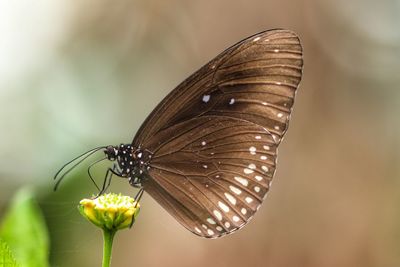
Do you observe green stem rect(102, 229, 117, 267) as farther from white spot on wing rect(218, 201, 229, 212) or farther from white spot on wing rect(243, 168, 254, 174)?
white spot on wing rect(243, 168, 254, 174)

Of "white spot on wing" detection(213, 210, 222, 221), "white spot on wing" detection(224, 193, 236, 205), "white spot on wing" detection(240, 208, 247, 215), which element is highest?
"white spot on wing" detection(224, 193, 236, 205)

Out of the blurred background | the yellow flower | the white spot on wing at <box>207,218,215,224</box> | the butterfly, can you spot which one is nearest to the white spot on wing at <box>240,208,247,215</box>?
the butterfly

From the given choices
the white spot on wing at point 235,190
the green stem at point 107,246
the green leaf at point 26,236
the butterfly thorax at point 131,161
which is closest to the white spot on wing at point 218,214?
the white spot on wing at point 235,190

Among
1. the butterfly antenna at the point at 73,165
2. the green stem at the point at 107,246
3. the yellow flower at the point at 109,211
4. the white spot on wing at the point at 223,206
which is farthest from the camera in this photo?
the white spot on wing at the point at 223,206

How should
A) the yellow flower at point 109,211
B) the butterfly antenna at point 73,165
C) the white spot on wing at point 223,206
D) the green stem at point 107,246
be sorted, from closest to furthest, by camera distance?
1. the green stem at point 107,246
2. the yellow flower at point 109,211
3. the butterfly antenna at point 73,165
4. the white spot on wing at point 223,206

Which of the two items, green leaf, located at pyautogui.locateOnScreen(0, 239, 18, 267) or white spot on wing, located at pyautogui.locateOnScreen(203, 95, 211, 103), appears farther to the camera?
white spot on wing, located at pyautogui.locateOnScreen(203, 95, 211, 103)

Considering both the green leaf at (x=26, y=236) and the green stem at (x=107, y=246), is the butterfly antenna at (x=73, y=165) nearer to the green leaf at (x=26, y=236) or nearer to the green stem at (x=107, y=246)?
the green stem at (x=107, y=246)

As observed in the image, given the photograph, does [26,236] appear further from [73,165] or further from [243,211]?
[243,211]
